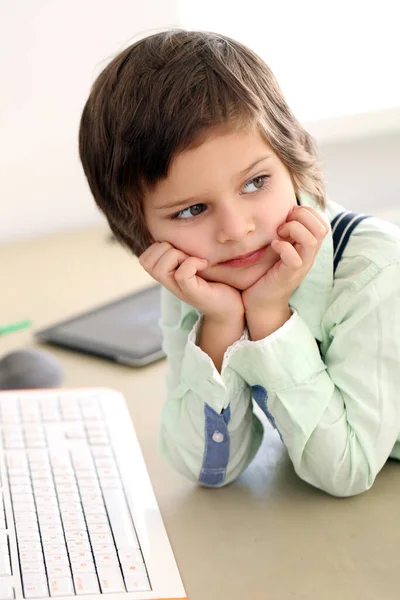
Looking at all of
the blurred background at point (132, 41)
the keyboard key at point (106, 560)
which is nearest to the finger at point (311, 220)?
the keyboard key at point (106, 560)

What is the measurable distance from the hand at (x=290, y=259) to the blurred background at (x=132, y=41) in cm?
99

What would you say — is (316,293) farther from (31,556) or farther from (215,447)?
(31,556)

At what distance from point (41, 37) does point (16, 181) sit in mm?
291

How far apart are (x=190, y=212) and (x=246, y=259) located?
0.07m

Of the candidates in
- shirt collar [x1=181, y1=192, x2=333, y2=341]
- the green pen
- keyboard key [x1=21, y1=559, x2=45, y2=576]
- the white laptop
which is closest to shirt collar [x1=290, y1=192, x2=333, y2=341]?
shirt collar [x1=181, y1=192, x2=333, y2=341]

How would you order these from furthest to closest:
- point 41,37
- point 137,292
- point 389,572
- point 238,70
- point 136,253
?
point 41,37 < point 137,292 < point 136,253 < point 238,70 < point 389,572

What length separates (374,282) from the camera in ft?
2.87

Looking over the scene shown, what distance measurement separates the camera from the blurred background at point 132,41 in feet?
6.05

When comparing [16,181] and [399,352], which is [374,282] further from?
[16,181]

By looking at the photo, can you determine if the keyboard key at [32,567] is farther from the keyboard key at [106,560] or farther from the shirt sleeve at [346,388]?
the shirt sleeve at [346,388]

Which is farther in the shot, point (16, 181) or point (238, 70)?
point (16, 181)

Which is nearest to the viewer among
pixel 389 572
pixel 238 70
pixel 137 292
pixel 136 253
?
pixel 389 572

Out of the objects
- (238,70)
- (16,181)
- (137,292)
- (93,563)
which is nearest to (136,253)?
(238,70)

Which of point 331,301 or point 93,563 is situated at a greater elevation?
point 331,301
